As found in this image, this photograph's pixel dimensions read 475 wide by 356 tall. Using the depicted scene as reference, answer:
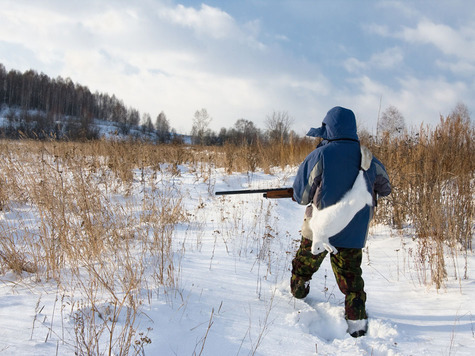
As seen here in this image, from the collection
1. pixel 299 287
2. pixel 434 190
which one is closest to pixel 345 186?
pixel 299 287

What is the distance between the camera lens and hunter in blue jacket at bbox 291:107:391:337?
2172mm

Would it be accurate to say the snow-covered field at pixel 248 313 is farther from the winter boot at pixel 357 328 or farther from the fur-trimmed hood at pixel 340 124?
the fur-trimmed hood at pixel 340 124

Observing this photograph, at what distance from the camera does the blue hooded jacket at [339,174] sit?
7.13 ft

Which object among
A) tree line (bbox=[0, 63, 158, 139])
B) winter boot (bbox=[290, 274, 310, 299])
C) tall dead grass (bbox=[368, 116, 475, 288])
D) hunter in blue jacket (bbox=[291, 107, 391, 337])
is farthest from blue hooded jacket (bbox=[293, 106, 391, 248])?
tree line (bbox=[0, 63, 158, 139])

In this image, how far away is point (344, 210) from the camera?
2139 mm

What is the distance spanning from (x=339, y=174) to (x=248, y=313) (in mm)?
1305

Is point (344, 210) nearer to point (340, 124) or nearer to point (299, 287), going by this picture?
point (340, 124)

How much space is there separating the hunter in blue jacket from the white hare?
0.02 metres

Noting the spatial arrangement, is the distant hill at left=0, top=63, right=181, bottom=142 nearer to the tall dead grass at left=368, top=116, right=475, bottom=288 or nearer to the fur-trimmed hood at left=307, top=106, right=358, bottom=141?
the tall dead grass at left=368, top=116, right=475, bottom=288

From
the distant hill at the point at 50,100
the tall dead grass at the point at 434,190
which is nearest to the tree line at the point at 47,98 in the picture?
the distant hill at the point at 50,100

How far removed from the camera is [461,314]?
7.71 ft

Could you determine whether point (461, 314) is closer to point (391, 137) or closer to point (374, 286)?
point (374, 286)

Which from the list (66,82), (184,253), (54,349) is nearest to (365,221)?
(184,253)

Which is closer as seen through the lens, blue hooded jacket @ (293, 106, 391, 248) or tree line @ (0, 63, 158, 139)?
blue hooded jacket @ (293, 106, 391, 248)
